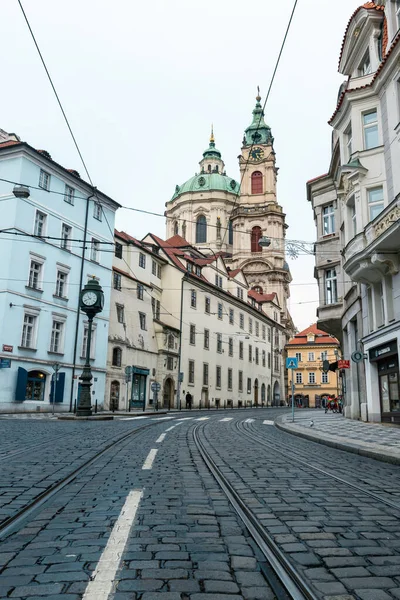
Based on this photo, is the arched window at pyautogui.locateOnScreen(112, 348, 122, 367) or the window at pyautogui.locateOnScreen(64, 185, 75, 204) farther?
the arched window at pyautogui.locateOnScreen(112, 348, 122, 367)

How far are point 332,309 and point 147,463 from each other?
21052 mm

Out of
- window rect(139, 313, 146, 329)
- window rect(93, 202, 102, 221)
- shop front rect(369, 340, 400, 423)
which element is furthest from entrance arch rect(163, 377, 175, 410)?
shop front rect(369, 340, 400, 423)

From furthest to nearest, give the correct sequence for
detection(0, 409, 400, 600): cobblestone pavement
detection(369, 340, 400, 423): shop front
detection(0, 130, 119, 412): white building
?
detection(0, 130, 119, 412): white building
detection(369, 340, 400, 423): shop front
detection(0, 409, 400, 600): cobblestone pavement

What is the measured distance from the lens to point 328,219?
28.3 meters

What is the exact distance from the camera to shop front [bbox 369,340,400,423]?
18.9 metres

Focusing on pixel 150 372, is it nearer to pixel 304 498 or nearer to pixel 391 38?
pixel 391 38

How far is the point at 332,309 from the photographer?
27844 millimetres

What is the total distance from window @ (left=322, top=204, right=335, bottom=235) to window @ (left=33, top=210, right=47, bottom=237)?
55.7 ft

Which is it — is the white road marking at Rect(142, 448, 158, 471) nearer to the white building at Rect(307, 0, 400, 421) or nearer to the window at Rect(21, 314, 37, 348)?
the white building at Rect(307, 0, 400, 421)

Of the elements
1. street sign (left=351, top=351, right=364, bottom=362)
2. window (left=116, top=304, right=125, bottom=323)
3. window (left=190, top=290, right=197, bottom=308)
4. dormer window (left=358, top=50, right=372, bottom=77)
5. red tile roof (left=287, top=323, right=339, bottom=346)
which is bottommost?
street sign (left=351, top=351, right=364, bottom=362)

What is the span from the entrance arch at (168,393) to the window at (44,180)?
19.5m

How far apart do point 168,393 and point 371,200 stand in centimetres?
2893

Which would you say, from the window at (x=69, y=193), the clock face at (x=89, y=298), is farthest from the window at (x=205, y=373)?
the clock face at (x=89, y=298)

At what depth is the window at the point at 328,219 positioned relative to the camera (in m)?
27.9
